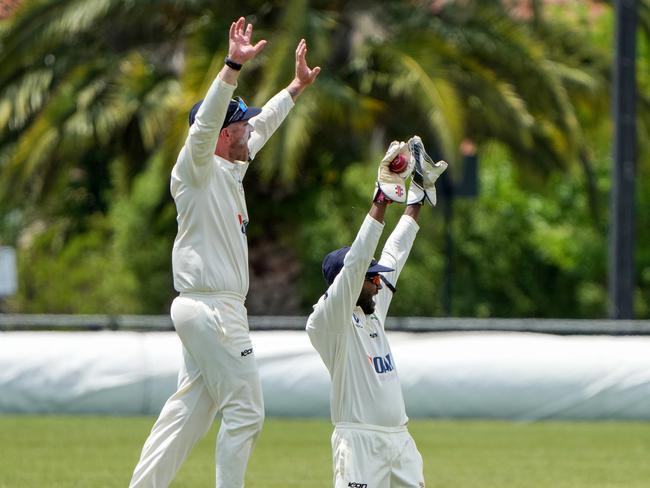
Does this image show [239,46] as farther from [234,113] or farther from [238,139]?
[238,139]

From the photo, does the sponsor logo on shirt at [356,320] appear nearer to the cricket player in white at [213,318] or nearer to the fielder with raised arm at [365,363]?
the fielder with raised arm at [365,363]

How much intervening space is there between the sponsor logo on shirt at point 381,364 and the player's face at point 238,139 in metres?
1.38

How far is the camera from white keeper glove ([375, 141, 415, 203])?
677cm

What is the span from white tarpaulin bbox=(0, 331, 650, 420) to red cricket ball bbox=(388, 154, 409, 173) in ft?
27.2

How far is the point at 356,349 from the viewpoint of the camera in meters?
6.94

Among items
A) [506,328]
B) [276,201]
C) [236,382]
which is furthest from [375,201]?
[276,201]

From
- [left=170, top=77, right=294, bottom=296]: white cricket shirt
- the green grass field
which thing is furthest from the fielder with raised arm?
the green grass field

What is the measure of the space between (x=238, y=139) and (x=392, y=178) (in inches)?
47.4

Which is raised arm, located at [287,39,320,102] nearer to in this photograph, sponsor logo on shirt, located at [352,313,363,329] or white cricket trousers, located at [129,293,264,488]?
white cricket trousers, located at [129,293,264,488]

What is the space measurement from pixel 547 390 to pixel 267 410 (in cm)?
276

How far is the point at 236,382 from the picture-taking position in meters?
7.55

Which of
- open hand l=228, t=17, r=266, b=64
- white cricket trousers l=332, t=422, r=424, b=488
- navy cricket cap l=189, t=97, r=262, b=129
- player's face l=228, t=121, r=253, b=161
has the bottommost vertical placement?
white cricket trousers l=332, t=422, r=424, b=488

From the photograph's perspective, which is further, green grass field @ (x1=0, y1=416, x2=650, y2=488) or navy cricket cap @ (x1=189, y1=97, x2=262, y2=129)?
green grass field @ (x1=0, y1=416, x2=650, y2=488)

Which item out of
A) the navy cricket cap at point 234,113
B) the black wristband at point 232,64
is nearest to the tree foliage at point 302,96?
the navy cricket cap at point 234,113
